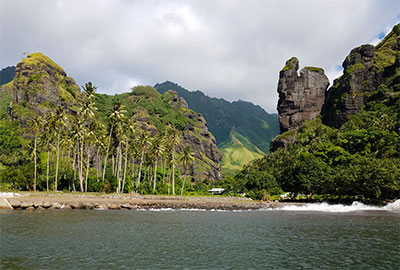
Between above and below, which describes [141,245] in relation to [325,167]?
below

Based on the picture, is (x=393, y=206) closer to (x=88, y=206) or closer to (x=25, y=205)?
(x=88, y=206)

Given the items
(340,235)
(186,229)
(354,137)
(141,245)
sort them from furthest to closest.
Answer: (354,137) → (186,229) → (340,235) → (141,245)

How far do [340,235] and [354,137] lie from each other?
111 meters

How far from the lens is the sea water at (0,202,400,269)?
75.9 feet

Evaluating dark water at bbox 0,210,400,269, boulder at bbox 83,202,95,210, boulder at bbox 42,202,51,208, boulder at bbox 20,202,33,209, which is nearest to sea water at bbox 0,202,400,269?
dark water at bbox 0,210,400,269

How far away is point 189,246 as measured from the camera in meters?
29.7

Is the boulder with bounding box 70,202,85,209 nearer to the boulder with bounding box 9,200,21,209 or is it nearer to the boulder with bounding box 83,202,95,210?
the boulder with bounding box 83,202,95,210

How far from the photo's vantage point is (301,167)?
328 feet

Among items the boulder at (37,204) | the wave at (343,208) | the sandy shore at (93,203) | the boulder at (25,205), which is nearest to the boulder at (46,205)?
the sandy shore at (93,203)

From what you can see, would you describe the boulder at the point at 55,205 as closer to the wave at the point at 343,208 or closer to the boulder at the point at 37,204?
the boulder at the point at 37,204

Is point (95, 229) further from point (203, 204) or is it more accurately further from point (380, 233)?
point (203, 204)

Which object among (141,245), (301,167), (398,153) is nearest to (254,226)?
(141,245)

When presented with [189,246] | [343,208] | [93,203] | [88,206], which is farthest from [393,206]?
[88,206]

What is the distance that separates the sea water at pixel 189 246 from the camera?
75.9ft
